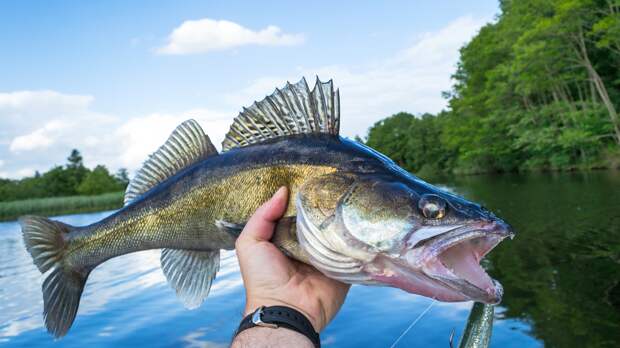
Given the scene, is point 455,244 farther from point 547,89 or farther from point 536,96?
point 536,96

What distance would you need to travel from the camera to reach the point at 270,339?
204 cm

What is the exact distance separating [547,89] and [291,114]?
129ft

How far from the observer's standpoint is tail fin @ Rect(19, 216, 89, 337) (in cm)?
306

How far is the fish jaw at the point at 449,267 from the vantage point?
1.90 meters

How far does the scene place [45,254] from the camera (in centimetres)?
316

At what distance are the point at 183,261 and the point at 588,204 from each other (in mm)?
15972

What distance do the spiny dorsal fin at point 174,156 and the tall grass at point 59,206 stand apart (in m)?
40.5

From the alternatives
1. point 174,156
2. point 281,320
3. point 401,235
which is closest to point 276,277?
point 281,320

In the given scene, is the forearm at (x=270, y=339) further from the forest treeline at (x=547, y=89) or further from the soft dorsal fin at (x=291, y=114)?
the forest treeline at (x=547, y=89)

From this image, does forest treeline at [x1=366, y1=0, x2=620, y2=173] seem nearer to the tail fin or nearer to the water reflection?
the water reflection

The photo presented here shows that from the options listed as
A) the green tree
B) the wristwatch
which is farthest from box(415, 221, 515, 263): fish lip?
the green tree

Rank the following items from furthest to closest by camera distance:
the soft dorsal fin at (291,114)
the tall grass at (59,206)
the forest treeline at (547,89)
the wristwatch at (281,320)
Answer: the tall grass at (59,206), the forest treeline at (547,89), the soft dorsal fin at (291,114), the wristwatch at (281,320)

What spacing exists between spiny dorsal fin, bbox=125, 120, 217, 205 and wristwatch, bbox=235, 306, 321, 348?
47.4 inches

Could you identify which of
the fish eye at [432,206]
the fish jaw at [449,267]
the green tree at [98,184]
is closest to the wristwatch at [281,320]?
the fish jaw at [449,267]
